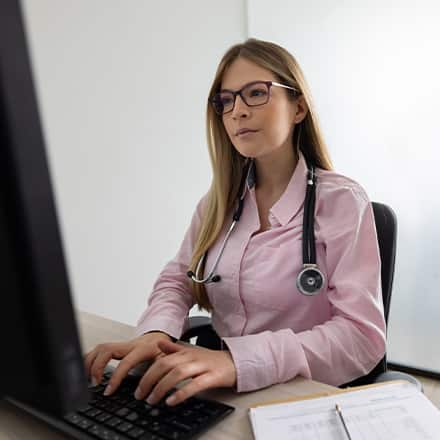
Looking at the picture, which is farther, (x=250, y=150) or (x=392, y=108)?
(x=392, y=108)

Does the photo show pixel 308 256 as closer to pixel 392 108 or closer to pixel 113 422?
pixel 113 422

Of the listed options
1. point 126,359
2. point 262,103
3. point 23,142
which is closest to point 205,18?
point 262,103

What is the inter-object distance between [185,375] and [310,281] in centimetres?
36

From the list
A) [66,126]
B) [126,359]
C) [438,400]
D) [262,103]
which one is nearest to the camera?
[126,359]

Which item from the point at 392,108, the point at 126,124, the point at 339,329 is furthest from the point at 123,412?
the point at 392,108

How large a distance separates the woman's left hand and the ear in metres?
0.66

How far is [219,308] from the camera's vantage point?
1.09 metres

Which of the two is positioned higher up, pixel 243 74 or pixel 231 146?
pixel 243 74

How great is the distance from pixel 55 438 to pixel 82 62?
4.61ft

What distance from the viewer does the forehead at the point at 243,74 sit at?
1043mm

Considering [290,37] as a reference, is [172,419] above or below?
below

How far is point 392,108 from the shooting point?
1.96 m

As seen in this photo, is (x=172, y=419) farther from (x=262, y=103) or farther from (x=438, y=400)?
(x=438, y=400)

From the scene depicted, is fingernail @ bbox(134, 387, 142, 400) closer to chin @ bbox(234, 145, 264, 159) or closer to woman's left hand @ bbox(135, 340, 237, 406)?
woman's left hand @ bbox(135, 340, 237, 406)
